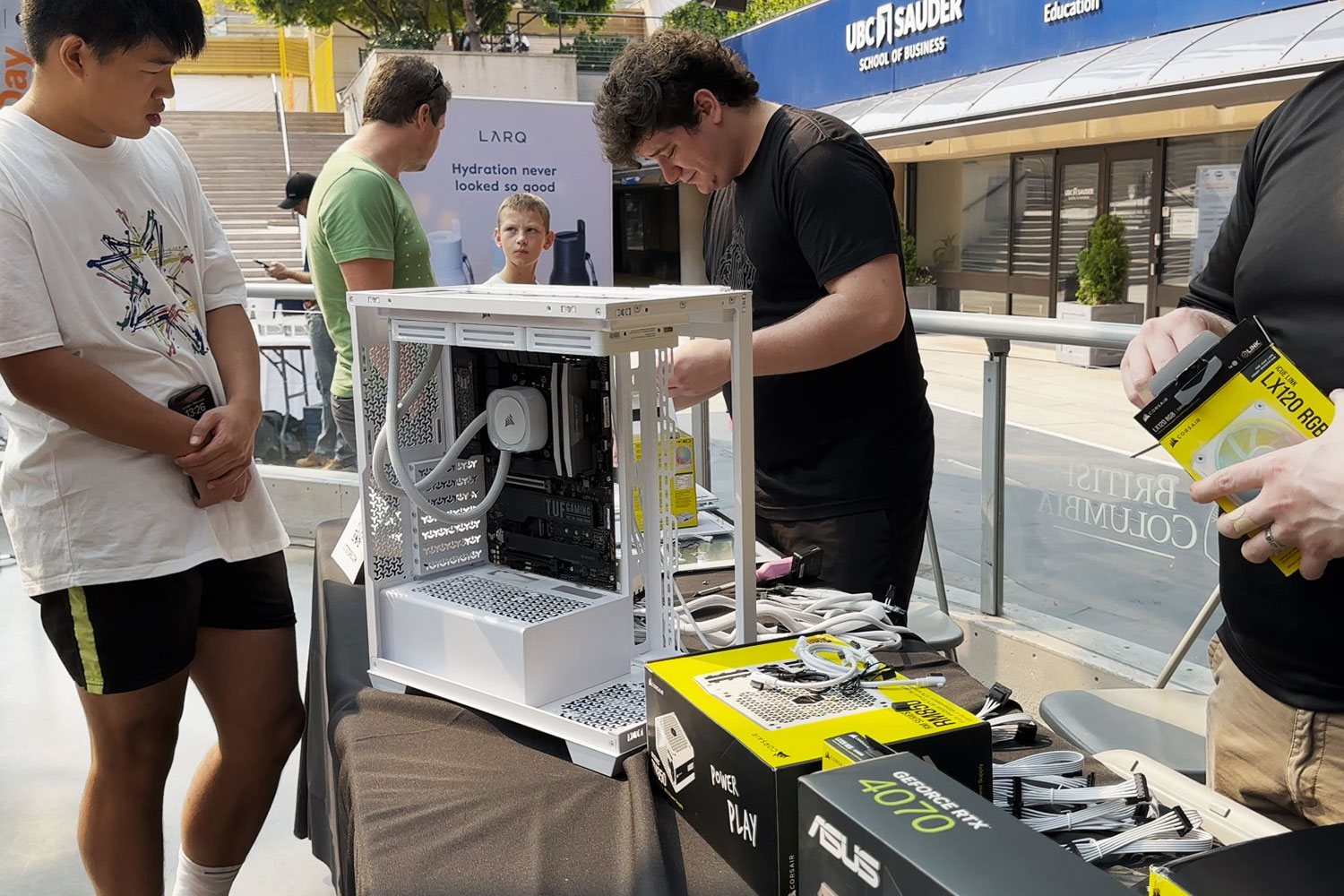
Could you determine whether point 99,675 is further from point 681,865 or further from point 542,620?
point 681,865

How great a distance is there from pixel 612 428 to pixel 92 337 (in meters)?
0.71

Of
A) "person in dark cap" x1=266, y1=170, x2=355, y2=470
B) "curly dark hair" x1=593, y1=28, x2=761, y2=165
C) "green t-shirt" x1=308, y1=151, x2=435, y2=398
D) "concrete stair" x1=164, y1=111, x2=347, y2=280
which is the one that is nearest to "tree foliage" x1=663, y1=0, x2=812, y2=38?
"concrete stair" x1=164, y1=111, x2=347, y2=280

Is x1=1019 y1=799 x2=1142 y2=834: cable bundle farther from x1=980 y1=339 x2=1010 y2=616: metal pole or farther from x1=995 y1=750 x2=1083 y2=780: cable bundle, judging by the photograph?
x1=980 y1=339 x2=1010 y2=616: metal pole

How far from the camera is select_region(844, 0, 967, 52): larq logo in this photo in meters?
11.0

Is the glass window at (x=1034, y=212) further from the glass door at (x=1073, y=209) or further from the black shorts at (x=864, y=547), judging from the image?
the black shorts at (x=864, y=547)

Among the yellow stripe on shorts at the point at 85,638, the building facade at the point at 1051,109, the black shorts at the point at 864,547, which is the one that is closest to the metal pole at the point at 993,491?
the black shorts at the point at 864,547

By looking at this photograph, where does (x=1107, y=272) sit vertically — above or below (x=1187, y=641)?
above

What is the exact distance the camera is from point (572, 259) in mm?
5629

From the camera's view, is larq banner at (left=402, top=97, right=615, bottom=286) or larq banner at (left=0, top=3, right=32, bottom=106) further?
larq banner at (left=402, top=97, right=615, bottom=286)

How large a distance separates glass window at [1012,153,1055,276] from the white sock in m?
11.1

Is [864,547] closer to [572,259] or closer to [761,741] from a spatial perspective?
[761,741]

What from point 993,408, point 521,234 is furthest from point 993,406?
point 521,234

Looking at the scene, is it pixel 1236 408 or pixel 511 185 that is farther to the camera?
pixel 511 185

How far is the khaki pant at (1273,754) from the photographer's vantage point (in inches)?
42.3
